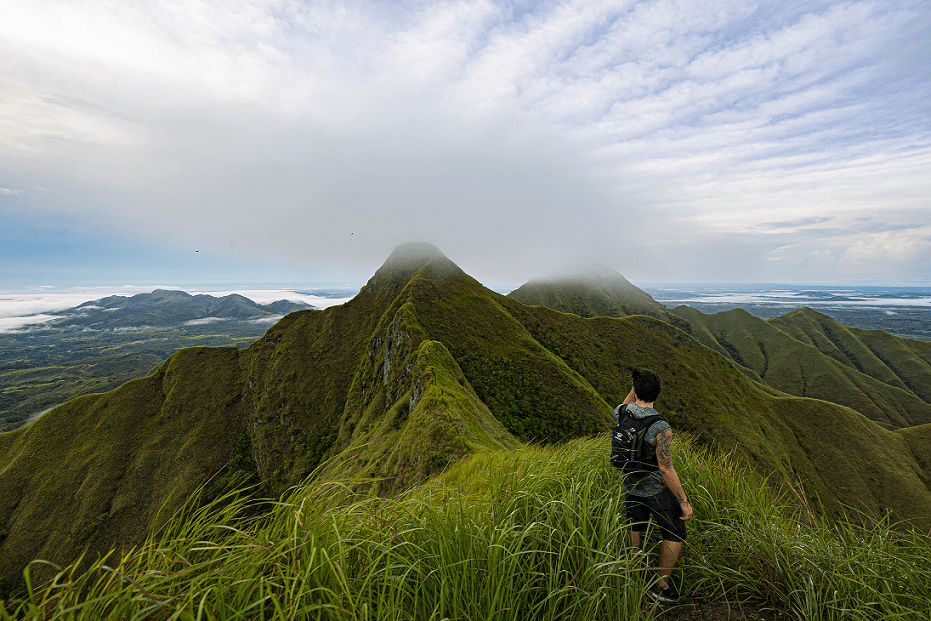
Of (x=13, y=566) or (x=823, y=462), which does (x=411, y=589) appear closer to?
(x=13, y=566)

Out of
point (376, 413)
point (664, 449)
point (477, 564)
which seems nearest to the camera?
point (477, 564)

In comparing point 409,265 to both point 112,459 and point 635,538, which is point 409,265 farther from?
point 635,538

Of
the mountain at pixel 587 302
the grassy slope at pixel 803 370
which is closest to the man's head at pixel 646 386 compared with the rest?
the grassy slope at pixel 803 370

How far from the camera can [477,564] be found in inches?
138

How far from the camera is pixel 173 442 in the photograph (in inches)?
2375

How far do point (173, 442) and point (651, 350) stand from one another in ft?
286

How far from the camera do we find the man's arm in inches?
177

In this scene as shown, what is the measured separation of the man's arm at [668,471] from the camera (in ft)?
14.7

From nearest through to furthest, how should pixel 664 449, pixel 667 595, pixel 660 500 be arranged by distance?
pixel 667 595 → pixel 660 500 → pixel 664 449

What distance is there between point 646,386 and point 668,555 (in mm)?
2020

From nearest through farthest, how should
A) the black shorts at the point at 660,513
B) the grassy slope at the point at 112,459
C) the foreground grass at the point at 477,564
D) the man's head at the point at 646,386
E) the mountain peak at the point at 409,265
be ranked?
the foreground grass at the point at 477,564 → the black shorts at the point at 660,513 → the man's head at the point at 646,386 → the grassy slope at the point at 112,459 → the mountain peak at the point at 409,265

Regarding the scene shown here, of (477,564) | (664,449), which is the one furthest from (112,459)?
(664,449)

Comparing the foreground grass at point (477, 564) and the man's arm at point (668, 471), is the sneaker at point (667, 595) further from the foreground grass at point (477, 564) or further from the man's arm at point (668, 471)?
the man's arm at point (668, 471)

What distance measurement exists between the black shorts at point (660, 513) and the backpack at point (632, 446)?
32 cm
